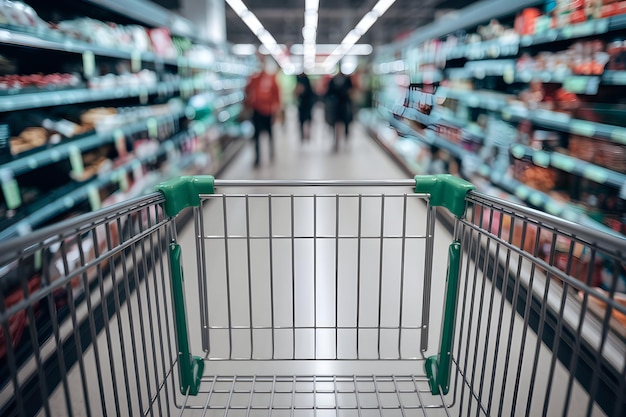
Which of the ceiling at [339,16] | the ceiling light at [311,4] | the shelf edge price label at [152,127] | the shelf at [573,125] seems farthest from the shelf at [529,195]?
the ceiling at [339,16]

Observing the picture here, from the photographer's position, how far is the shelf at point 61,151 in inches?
92.3

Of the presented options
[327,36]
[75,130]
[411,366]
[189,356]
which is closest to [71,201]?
[75,130]

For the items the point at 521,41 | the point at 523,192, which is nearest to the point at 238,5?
the point at 521,41

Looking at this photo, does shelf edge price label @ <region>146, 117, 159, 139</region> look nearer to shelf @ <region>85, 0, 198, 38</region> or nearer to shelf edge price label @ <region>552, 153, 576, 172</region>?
shelf @ <region>85, 0, 198, 38</region>

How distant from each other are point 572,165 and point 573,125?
250mm

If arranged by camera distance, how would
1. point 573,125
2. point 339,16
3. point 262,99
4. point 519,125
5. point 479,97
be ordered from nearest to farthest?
point 573,125
point 519,125
point 479,97
point 262,99
point 339,16

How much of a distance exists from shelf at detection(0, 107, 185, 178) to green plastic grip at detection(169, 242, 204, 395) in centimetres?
117

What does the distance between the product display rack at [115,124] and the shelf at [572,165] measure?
313 centimetres

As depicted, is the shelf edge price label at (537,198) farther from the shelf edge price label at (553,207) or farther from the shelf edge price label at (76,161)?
the shelf edge price label at (76,161)

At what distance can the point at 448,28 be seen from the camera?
5281 millimetres

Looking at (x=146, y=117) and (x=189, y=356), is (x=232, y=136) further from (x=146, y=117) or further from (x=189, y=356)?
(x=189, y=356)

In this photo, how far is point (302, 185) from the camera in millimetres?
1742

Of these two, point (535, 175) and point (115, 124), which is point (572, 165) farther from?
point (115, 124)

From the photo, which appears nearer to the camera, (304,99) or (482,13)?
(482,13)
